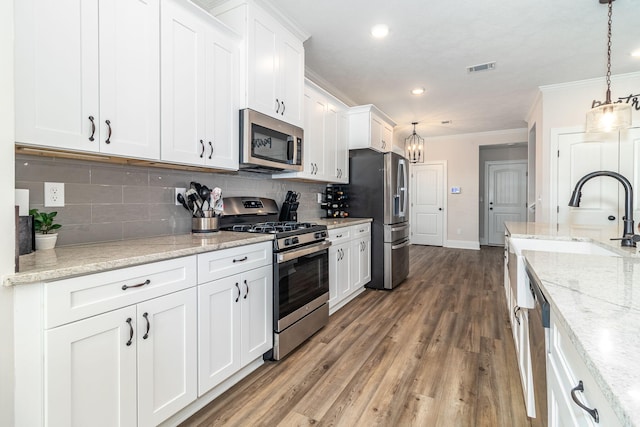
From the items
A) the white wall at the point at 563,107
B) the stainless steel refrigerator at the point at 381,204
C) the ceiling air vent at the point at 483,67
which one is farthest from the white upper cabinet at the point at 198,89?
the white wall at the point at 563,107

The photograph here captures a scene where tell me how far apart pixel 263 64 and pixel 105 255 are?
1.74 metres

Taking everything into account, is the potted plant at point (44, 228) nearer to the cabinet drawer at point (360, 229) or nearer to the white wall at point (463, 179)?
the cabinet drawer at point (360, 229)

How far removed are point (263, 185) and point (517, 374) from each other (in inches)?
96.1

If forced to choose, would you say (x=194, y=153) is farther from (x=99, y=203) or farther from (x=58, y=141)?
(x=58, y=141)

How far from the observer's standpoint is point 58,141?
52.0 inches

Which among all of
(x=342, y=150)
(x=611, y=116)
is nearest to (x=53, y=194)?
(x=342, y=150)

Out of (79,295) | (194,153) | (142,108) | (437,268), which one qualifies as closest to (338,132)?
(194,153)

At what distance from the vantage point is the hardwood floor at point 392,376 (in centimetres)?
165

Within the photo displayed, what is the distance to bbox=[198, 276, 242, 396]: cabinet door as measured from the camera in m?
1.62

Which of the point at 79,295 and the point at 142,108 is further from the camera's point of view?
the point at 142,108

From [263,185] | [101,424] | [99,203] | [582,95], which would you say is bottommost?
[101,424]

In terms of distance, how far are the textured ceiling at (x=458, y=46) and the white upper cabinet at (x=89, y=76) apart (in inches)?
40.5

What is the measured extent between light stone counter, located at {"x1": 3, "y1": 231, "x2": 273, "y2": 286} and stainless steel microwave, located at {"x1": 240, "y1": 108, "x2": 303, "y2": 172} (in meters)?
0.66

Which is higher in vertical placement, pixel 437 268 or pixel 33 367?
pixel 33 367
